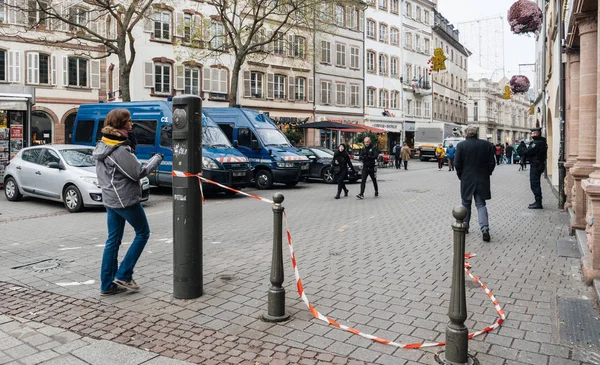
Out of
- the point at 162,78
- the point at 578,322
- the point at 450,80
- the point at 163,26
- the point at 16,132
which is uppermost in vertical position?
the point at 450,80

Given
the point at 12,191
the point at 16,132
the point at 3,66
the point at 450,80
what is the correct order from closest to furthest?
the point at 12,191 → the point at 16,132 → the point at 3,66 → the point at 450,80

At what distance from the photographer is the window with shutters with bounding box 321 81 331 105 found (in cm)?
4306

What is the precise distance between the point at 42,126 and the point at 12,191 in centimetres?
1872

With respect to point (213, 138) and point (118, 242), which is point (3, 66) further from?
point (118, 242)

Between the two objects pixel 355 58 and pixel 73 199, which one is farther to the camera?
pixel 355 58

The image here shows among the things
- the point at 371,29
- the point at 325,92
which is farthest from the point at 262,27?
the point at 371,29

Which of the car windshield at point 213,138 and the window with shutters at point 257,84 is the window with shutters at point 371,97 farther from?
the car windshield at point 213,138

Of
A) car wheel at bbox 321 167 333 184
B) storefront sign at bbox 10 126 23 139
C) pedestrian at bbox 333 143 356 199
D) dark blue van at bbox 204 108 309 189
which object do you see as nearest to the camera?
pedestrian at bbox 333 143 356 199

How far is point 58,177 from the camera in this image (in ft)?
41.8

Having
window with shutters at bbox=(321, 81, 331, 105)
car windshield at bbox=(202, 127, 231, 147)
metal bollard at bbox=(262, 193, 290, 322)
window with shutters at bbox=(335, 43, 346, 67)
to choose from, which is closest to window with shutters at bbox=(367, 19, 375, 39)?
window with shutters at bbox=(335, 43, 346, 67)

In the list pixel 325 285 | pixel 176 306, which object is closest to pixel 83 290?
pixel 176 306

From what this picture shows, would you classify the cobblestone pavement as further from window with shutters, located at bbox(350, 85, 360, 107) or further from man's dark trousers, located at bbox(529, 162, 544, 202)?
window with shutters, located at bbox(350, 85, 360, 107)

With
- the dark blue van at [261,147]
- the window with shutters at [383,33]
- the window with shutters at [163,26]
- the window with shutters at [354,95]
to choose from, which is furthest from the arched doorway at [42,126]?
the window with shutters at [383,33]

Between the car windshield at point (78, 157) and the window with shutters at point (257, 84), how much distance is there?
24.6 meters
